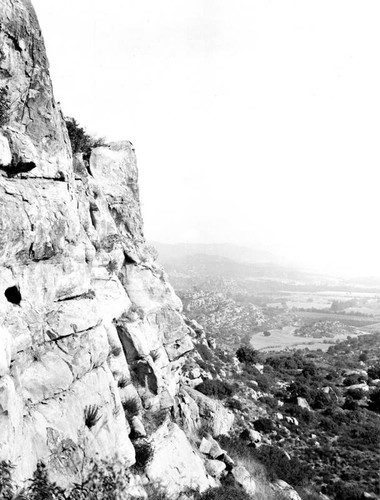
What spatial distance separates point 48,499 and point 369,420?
112 ft

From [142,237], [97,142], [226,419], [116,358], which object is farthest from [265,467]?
[97,142]

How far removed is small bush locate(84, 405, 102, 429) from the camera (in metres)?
11.4

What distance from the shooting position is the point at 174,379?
20.3 meters

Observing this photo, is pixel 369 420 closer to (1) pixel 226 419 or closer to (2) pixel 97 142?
(1) pixel 226 419

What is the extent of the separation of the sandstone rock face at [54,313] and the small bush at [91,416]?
0.11ft

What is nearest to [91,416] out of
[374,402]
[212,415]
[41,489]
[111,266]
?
[41,489]

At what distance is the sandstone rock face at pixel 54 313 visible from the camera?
10047 mm

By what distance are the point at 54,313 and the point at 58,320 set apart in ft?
0.92

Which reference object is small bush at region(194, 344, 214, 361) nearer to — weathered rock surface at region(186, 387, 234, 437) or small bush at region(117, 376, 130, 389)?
weathered rock surface at region(186, 387, 234, 437)

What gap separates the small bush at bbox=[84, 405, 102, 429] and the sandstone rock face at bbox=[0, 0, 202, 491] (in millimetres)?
33

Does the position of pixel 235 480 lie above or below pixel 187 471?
below

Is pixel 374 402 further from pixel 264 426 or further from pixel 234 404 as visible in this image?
pixel 234 404

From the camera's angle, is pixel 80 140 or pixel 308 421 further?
pixel 308 421

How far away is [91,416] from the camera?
11.5 metres
